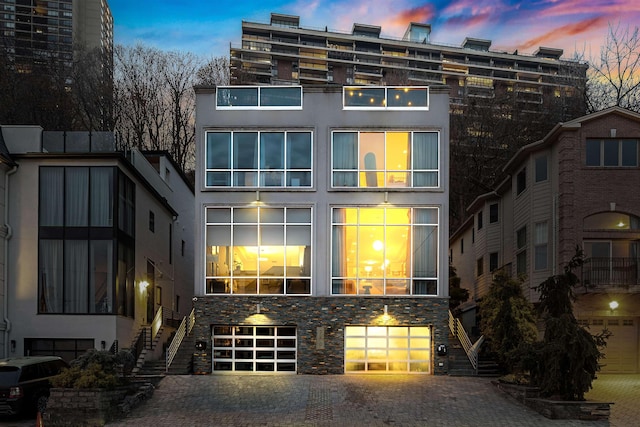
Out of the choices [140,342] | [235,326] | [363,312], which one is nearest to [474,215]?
[363,312]

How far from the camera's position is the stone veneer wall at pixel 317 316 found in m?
24.9

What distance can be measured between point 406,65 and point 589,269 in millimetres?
88155

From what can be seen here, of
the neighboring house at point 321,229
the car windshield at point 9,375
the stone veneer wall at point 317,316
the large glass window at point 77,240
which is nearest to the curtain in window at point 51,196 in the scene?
the large glass window at point 77,240

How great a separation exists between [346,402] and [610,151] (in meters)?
14.0

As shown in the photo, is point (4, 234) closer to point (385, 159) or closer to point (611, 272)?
point (385, 159)

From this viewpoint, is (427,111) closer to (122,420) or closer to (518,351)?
(518,351)

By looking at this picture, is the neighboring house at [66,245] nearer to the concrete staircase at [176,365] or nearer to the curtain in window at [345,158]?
the concrete staircase at [176,365]

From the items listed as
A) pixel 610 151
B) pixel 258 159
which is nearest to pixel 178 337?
pixel 258 159

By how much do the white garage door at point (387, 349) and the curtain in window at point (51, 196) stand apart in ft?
37.2

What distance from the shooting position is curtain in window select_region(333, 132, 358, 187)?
25.7m

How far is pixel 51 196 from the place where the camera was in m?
25.0

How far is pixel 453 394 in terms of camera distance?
2111 centimetres

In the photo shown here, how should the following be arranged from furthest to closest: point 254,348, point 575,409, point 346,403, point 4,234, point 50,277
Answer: point 254,348, point 50,277, point 4,234, point 346,403, point 575,409

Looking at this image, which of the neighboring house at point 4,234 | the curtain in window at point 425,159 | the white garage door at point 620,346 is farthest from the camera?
the white garage door at point 620,346
